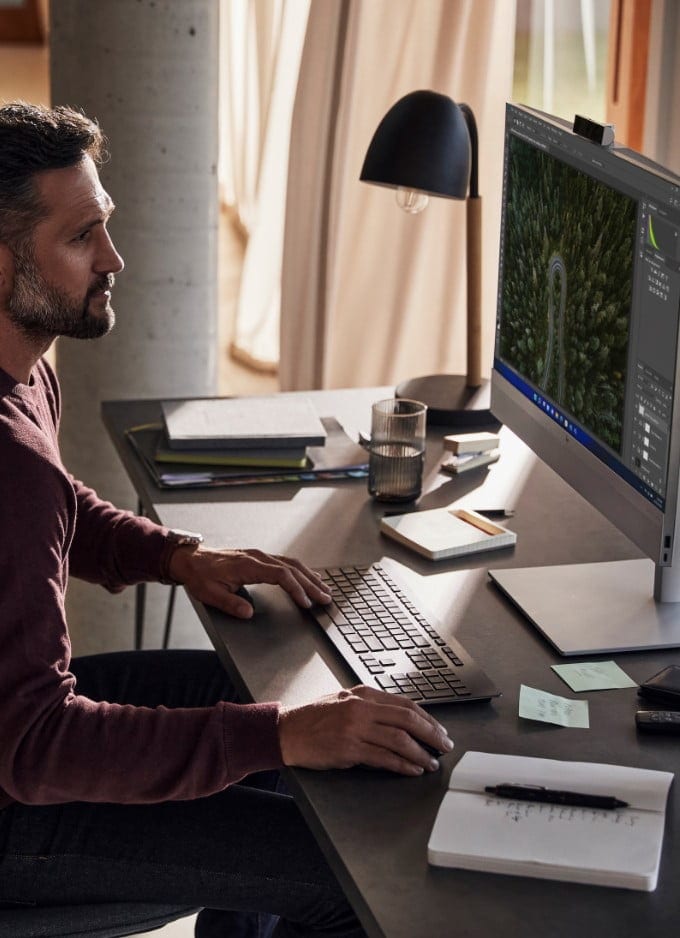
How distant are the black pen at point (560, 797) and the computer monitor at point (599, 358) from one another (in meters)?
0.31

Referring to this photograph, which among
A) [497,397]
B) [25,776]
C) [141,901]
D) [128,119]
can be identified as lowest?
[141,901]

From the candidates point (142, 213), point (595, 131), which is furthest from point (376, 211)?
point (595, 131)

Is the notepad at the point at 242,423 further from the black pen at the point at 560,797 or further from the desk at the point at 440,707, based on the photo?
the black pen at the point at 560,797

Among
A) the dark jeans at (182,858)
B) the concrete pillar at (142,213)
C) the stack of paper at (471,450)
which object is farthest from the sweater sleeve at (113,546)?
the concrete pillar at (142,213)

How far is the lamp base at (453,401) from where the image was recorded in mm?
2230

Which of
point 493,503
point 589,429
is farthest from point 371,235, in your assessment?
point 589,429

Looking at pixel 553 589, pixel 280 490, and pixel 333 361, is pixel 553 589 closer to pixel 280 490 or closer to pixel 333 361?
pixel 280 490

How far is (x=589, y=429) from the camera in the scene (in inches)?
62.7

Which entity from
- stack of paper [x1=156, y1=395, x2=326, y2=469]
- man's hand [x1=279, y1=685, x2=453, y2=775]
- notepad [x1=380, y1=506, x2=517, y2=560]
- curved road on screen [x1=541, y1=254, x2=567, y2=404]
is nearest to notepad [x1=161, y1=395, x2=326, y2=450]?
stack of paper [x1=156, y1=395, x2=326, y2=469]

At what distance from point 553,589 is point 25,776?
65 cm

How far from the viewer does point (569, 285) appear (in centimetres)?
161

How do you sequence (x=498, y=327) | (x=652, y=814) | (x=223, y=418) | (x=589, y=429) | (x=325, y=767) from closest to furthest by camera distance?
(x=652, y=814) → (x=325, y=767) → (x=589, y=429) → (x=498, y=327) → (x=223, y=418)

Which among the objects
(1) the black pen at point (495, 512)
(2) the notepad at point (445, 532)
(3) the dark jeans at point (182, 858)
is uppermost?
(2) the notepad at point (445, 532)

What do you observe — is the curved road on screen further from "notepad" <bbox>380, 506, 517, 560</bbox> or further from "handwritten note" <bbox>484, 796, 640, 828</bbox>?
"handwritten note" <bbox>484, 796, 640, 828</bbox>
